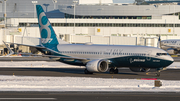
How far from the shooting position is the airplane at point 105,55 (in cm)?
4269

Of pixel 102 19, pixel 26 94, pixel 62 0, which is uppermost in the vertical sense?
pixel 62 0

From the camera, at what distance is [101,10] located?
11331 centimetres

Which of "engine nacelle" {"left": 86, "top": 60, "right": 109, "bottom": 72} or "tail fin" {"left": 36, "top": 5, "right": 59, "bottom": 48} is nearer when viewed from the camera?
"engine nacelle" {"left": 86, "top": 60, "right": 109, "bottom": 72}

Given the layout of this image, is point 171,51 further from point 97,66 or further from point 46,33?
point 97,66

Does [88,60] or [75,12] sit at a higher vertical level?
[75,12]

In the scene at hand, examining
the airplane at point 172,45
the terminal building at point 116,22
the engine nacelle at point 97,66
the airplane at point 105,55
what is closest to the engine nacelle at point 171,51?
the airplane at point 172,45

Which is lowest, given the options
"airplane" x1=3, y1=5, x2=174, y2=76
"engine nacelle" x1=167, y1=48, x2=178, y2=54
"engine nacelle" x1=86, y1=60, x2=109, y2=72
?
"engine nacelle" x1=167, y1=48, x2=178, y2=54

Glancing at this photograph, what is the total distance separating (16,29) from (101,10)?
28.4m

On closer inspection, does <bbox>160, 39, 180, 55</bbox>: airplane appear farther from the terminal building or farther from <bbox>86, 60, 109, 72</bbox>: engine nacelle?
<bbox>86, 60, 109, 72</bbox>: engine nacelle

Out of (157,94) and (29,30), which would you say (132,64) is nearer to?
(157,94)

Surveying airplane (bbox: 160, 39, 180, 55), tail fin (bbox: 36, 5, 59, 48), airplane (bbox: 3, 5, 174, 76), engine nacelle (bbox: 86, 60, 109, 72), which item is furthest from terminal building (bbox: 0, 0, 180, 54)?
engine nacelle (bbox: 86, 60, 109, 72)

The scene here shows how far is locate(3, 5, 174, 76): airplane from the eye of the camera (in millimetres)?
42688

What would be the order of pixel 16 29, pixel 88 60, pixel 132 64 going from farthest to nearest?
pixel 16 29 < pixel 88 60 < pixel 132 64

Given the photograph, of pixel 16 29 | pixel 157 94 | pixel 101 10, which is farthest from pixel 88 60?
pixel 101 10
